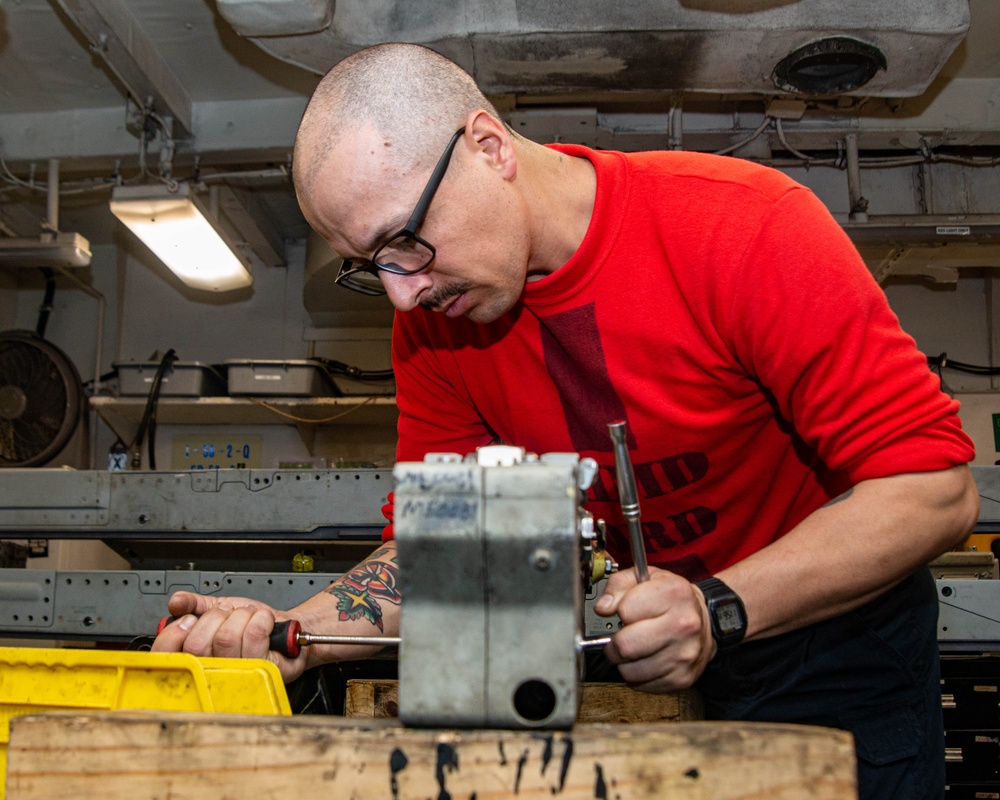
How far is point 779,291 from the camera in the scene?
95cm

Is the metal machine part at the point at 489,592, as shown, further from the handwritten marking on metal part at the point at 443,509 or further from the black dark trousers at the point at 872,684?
the black dark trousers at the point at 872,684

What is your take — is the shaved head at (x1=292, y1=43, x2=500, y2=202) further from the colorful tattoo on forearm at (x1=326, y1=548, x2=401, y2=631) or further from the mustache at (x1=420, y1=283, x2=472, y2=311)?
the colorful tattoo on forearm at (x1=326, y1=548, x2=401, y2=631)

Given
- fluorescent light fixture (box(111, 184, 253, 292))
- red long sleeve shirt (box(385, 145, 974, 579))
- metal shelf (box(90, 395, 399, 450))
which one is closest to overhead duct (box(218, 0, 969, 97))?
fluorescent light fixture (box(111, 184, 253, 292))

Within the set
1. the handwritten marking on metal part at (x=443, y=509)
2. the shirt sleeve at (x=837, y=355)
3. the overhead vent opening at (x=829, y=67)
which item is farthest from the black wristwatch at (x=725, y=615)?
the overhead vent opening at (x=829, y=67)

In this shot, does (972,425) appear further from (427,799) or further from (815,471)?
(427,799)

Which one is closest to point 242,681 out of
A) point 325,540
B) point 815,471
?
point 815,471

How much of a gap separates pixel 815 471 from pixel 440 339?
0.56 meters

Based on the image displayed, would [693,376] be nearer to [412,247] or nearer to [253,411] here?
[412,247]

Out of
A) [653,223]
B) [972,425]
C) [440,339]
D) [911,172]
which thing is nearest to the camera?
[653,223]

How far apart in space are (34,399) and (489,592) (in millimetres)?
4327

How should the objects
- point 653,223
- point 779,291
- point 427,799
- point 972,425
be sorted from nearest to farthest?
point 427,799
point 779,291
point 653,223
point 972,425

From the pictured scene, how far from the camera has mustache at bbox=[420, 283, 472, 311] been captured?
107cm

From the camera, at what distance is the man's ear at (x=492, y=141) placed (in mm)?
1062

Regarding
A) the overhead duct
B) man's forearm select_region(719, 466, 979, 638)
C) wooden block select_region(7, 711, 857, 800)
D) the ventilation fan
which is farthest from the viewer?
the ventilation fan
